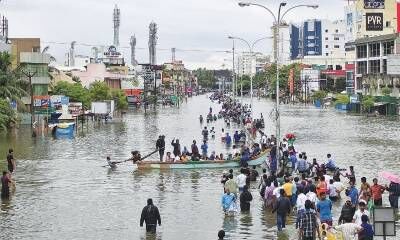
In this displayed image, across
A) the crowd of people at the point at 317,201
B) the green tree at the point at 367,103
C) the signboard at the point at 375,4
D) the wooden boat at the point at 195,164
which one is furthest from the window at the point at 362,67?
the crowd of people at the point at 317,201

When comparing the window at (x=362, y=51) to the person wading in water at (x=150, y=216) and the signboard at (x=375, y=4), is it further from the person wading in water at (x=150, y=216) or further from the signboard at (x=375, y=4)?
the person wading in water at (x=150, y=216)

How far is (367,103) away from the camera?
105 m

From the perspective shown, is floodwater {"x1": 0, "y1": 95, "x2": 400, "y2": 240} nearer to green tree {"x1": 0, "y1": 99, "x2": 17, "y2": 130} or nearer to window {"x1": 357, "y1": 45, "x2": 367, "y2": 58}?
green tree {"x1": 0, "y1": 99, "x2": 17, "y2": 130}

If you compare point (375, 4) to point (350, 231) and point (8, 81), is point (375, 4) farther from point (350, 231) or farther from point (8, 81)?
point (350, 231)

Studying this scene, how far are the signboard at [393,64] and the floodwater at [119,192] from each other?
1794 inches

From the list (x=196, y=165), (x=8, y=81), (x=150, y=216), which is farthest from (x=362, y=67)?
(x=150, y=216)

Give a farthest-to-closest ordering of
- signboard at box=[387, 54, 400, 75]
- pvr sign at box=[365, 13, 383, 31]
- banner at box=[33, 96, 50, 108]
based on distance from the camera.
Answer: pvr sign at box=[365, 13, 383, 31]
signboard at box=[387, 54, 400, 75]
banner at box=[33, 96, 50, 108]

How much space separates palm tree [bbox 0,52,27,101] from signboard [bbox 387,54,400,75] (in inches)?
2188

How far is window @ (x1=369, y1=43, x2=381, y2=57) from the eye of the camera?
113463 millimetres

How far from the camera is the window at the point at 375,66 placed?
113400 millimetres

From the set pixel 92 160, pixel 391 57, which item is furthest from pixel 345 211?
pixel 391 57

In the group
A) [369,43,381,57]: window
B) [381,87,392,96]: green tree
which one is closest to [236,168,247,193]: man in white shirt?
[381,87,392,96]: green tree

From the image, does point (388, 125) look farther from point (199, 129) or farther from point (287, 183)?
point (287, 183)

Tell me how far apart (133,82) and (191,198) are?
429ft
